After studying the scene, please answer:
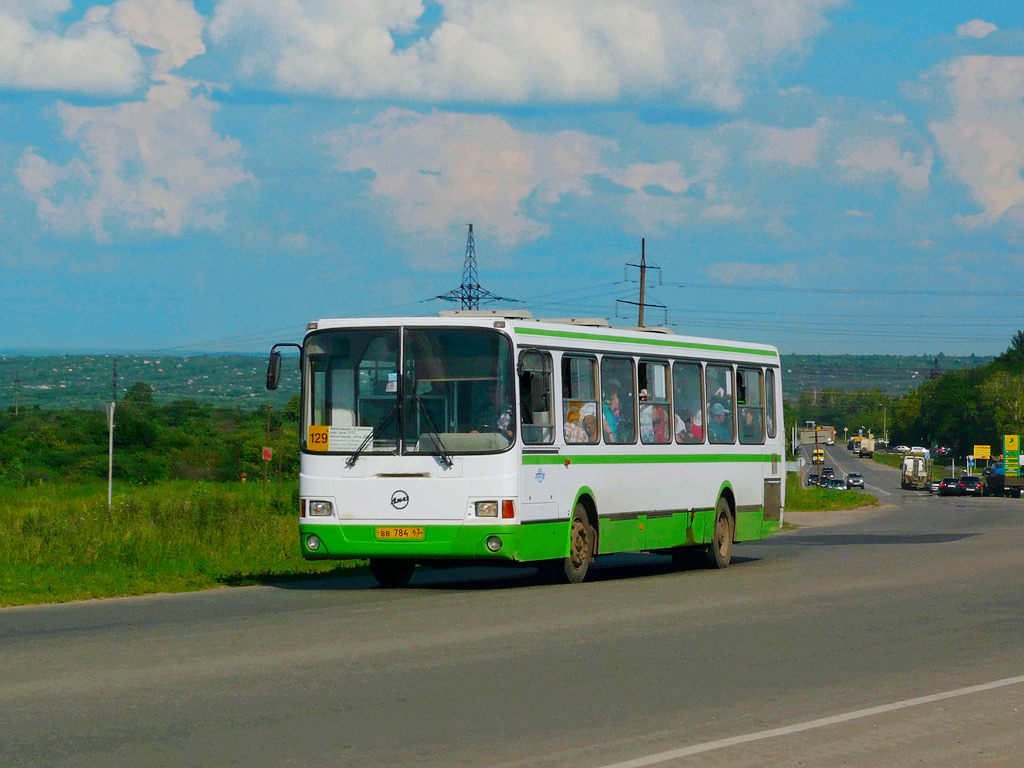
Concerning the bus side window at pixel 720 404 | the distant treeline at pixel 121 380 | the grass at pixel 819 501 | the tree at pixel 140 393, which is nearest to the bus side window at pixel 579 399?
the bus side window at pixel 720 404

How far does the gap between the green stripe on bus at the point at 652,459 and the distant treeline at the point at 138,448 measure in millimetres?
50293

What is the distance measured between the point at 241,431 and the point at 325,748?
81.2 metres

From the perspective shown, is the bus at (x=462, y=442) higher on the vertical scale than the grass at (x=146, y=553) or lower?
higher

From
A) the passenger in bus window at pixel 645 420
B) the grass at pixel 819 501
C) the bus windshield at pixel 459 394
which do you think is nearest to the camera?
the bus windshield at pixel 459 394

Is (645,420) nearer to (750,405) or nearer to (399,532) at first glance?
(750,405)

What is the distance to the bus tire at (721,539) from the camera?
21781 mm

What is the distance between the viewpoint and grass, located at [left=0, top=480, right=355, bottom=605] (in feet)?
57.2

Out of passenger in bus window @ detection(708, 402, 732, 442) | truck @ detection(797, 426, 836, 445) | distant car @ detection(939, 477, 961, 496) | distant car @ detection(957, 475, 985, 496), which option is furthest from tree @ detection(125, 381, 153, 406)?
passenger in bus window @ detection(708, 402, 732, 442)

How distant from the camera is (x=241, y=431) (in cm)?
8775

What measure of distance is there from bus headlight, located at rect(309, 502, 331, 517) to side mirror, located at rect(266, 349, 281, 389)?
141cm

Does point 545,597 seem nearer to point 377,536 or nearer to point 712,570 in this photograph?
point 377,536

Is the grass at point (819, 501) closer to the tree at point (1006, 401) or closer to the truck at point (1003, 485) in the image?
the truck at point (1003, 485)

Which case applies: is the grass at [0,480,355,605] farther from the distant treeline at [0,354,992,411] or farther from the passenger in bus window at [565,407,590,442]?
the distant treeline at [0,354,992,411]

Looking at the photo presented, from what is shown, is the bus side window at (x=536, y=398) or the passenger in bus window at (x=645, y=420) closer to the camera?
the bus side window at (x=536, y=398)
